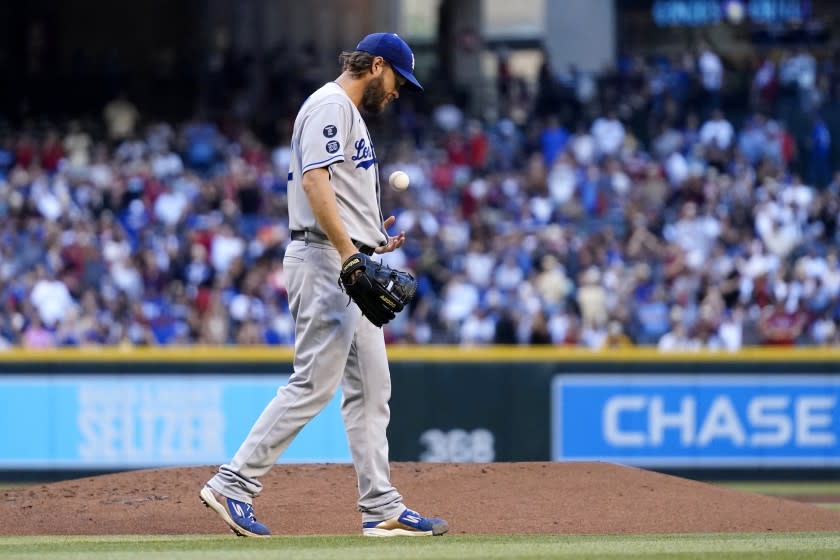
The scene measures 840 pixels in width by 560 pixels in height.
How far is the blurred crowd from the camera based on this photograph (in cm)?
1625

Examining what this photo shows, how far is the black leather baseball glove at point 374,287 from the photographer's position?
6.04 metres

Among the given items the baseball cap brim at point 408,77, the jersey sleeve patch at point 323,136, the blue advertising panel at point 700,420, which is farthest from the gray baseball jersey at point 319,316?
the blue advertising panel at point 700,420

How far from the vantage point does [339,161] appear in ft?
20.1

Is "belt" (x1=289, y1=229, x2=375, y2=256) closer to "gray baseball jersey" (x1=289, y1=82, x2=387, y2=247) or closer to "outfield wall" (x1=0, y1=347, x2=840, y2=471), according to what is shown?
"gray baseball jersey" (x1=289, y1=82, x2=387, y2=247)

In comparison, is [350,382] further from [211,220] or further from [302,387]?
[211,220]

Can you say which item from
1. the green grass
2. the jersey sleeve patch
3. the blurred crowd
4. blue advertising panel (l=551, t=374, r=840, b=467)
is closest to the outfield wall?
blue advertising panel (l=551, t=374, r=840, b=467)

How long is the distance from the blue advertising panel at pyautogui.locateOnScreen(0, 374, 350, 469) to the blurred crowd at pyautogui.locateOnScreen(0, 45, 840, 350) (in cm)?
189

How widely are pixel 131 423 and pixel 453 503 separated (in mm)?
6309

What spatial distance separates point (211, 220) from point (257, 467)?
484 inches

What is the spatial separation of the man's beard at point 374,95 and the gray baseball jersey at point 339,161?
0.13 metres

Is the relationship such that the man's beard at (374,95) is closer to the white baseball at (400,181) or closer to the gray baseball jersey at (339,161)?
the gray baseball jersey at (339,161)

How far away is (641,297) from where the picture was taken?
1659 cm

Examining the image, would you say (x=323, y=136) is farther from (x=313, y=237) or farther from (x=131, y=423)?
(x=131, y=423)

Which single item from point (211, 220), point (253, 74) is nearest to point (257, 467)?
point (211, 220)
